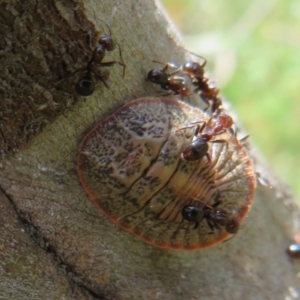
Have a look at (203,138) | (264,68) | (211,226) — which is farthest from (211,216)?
(264,68)

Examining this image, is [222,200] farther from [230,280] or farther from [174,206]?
[230,280]

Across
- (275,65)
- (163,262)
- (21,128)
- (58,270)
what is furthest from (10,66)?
(275,65)

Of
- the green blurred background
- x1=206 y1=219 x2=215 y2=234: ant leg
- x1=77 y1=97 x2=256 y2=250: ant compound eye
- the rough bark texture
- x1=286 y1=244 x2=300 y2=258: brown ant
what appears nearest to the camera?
the rough bark texture

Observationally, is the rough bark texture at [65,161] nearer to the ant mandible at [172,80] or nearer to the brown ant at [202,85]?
the ant mandible at [172,80]

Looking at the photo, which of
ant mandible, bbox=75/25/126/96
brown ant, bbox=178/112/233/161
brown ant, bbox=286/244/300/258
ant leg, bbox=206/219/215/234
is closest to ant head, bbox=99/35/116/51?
ant mandible, bbox=75/25/126/96

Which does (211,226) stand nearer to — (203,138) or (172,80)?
(203,138)

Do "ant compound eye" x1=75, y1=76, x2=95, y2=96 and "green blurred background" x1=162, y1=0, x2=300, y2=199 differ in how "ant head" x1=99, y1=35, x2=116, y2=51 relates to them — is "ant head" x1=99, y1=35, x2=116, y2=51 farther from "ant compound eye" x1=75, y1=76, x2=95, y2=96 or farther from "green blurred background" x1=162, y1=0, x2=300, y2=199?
"green blurred background" x1=162, y1=0, x2=300, y2=199

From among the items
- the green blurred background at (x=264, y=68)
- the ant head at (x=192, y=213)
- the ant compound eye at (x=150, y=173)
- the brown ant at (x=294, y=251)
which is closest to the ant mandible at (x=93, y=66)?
the ant compound eye at (x=150, y=173)
